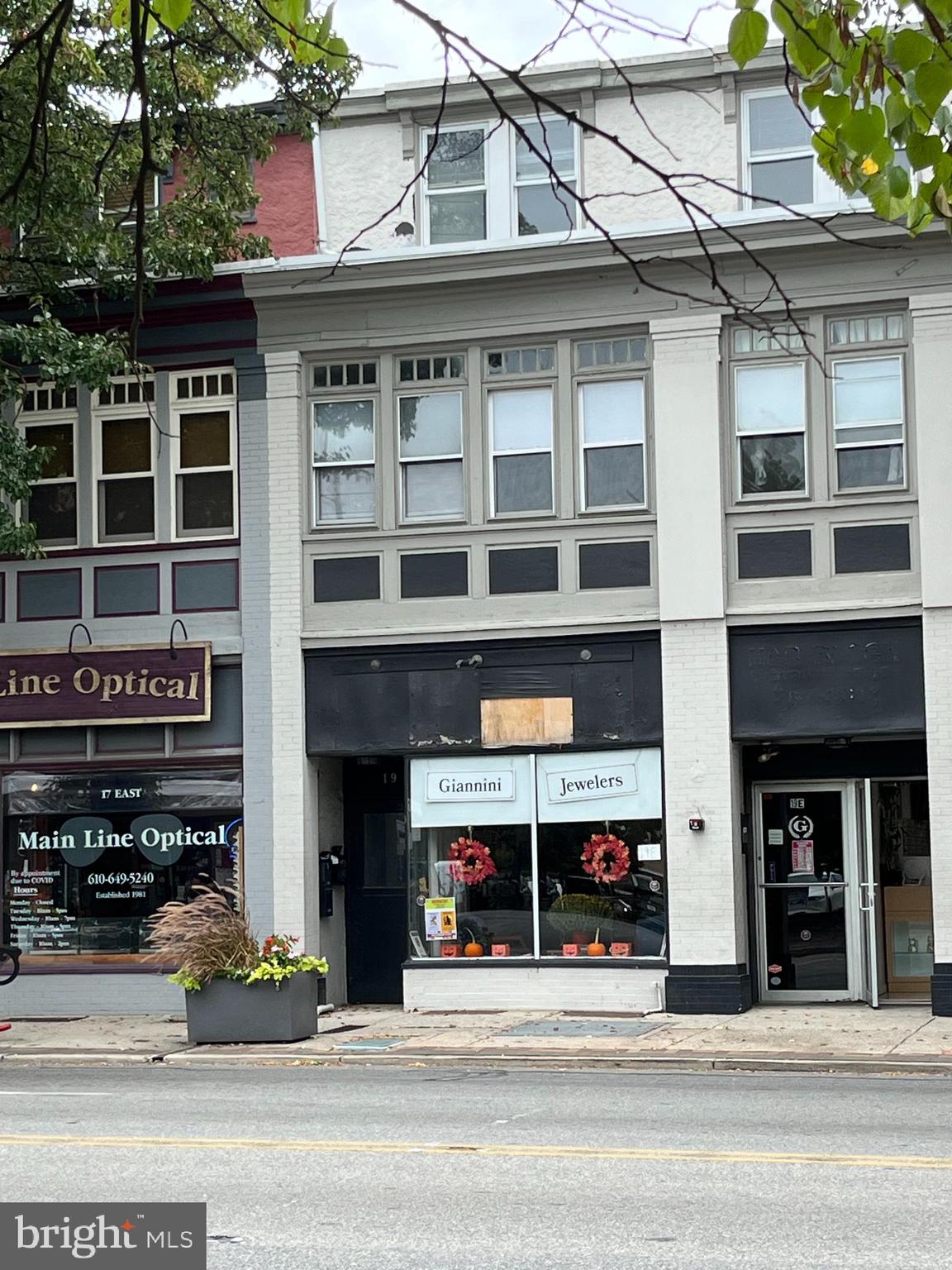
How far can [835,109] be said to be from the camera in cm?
406

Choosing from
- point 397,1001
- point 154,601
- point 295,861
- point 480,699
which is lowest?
point 397,1001

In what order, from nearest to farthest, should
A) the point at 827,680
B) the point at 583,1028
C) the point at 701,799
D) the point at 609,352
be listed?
the point at 583,1028, the point at 827,680, the point at 701,799, the point at 609,352

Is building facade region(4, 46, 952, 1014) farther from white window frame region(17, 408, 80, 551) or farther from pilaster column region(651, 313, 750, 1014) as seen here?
white window frame region(17, 408, 80, 551)

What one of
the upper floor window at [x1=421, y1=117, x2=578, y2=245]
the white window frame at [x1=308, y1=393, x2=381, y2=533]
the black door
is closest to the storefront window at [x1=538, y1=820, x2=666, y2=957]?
the black door

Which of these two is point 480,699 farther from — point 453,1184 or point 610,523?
point 453,1184

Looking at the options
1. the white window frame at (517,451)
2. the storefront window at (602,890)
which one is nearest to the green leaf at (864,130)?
the storefront window at (602,890)

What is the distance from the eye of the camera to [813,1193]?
8578 millimetres

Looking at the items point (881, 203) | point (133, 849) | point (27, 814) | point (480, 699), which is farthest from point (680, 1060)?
point (881, 203)

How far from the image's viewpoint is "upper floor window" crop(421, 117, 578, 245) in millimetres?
20281

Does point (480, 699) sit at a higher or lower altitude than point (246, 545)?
lower

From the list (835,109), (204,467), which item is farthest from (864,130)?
(204,467)

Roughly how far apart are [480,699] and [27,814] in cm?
558

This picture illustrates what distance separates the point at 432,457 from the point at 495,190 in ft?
10.5

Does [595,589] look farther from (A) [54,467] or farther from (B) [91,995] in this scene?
(B) [91,995]
